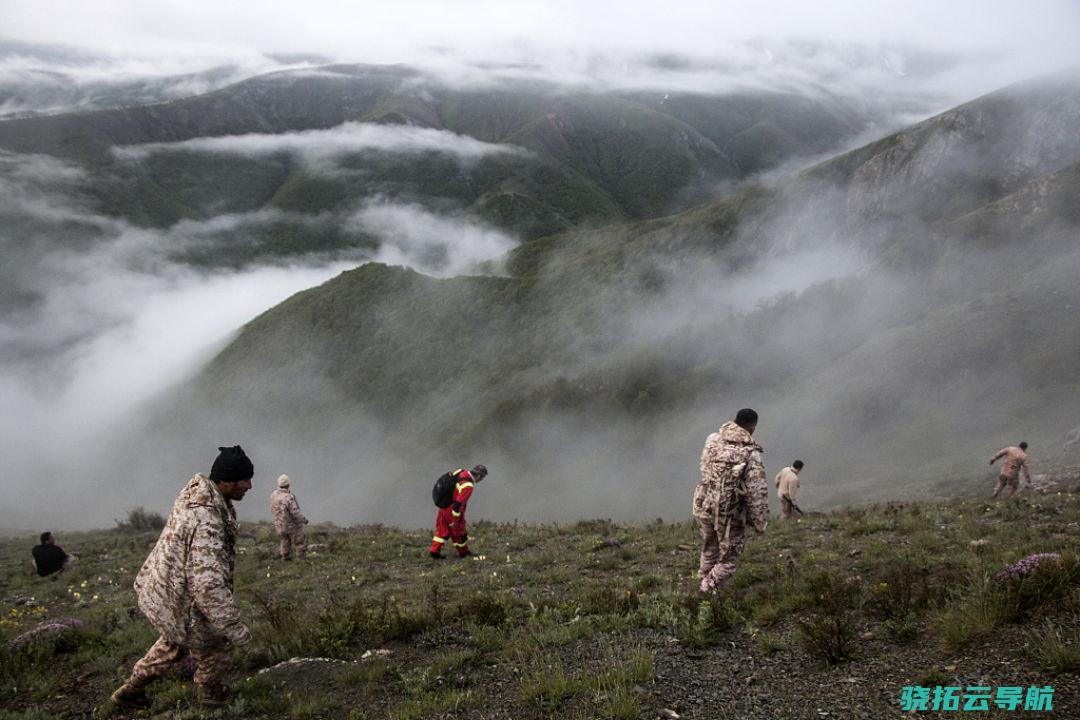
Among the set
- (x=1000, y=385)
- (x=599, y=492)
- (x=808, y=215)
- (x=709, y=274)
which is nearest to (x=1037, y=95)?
(x=808, y=215)

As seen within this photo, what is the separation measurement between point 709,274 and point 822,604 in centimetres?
7536

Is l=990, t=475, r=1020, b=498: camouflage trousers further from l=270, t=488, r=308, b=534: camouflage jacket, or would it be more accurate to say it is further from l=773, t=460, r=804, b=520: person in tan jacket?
l=270, t=488, r=308, b=534: camouflage jacket

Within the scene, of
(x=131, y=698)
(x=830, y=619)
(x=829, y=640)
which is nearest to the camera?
(x=829, y=640)

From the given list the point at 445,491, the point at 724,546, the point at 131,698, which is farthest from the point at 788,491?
the point at 131,698

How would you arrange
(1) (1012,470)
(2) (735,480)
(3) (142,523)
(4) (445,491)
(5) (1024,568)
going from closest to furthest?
(5) (1024,568), (2) (735,480), (4) (445,491), (1) (1012,470), (3) (142,523)

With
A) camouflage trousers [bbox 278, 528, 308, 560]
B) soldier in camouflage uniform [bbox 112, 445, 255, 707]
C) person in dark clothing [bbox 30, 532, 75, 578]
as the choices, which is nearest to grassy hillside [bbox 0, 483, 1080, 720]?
soldier in camouflage uniform [bbox 112, 445, 255, 707]

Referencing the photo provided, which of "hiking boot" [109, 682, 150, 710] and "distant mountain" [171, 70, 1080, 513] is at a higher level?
"distant mountain" [171, 70, 1080, 513]

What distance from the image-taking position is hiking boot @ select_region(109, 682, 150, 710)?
20.5ft

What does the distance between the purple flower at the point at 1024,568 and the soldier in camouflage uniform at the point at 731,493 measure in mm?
2295

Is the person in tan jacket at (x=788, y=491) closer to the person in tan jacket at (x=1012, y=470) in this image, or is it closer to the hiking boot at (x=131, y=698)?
the person in tan jacket at (x=1012, y=470)

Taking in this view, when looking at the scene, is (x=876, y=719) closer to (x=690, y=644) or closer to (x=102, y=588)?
(x=690, y=644)

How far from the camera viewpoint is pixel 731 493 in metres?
7.70

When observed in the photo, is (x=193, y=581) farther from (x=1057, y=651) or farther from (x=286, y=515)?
(x=286, y=515)

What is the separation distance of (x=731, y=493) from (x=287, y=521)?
11294 millimetres
